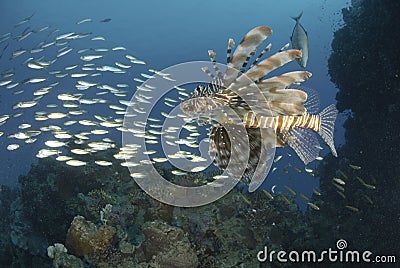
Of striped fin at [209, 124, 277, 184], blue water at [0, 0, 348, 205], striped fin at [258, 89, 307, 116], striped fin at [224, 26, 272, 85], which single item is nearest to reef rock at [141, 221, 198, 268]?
striped fin at [209, 124, 277, 184]

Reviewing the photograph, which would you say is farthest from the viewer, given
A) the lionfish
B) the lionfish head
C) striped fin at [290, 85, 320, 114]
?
striped fin at [290, 85, 320, 114]

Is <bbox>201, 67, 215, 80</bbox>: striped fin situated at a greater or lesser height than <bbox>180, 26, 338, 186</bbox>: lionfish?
greater

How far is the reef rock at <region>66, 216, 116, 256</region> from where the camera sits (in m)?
4.55

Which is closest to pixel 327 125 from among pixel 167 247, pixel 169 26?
pixel 167 247

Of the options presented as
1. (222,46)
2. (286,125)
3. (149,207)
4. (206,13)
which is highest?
(206,13)

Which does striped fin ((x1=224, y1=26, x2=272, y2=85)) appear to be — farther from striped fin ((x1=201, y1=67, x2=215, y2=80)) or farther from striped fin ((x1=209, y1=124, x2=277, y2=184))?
striped fin ((x1=209, y1=124, x2=277, y2=184))

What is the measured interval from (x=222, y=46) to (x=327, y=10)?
13131 millimetres

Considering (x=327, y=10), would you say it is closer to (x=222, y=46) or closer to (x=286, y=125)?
(x=222, y=46)

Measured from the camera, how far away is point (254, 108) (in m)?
2.37

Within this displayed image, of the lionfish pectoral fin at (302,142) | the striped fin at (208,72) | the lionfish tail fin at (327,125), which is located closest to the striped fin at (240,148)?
the lionfish pectoral fin at (302,142)

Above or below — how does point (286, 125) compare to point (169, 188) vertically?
above

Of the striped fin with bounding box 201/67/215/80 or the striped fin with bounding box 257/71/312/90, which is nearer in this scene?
the striped fin with bounding box 257/71/312/90

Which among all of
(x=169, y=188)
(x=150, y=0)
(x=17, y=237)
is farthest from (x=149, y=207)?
(x=150, y=0)

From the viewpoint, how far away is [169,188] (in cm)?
603
